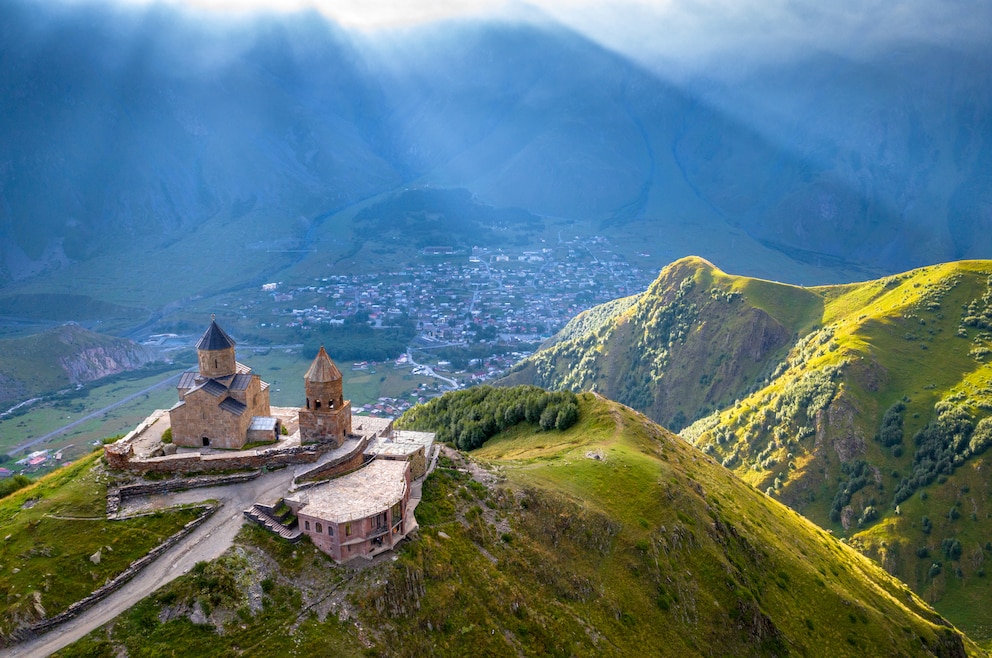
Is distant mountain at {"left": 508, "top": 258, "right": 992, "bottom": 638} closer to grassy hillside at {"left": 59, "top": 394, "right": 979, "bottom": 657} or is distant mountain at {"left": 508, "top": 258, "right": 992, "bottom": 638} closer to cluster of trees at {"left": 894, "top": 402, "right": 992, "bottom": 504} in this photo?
cluster of trees at {"left": 894, "top": 402, "right": 992, "bottom": 504}

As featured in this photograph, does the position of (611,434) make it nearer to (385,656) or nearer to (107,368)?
(385,656)

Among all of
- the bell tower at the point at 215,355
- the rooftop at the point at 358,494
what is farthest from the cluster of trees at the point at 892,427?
the bell tower at the point at 215,355

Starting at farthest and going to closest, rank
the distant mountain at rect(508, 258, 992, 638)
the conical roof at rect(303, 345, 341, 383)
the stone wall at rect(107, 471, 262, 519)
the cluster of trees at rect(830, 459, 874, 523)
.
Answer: the cluster of trees at rect(830, 459, 874, 523) → the distant mountain at rect(508, 258, 992, 638) → the conical roof at rect(303, 345, 341, 383) → the stone wall at rect(107, 471, 262, 519)

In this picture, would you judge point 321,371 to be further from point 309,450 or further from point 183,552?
point 183,552

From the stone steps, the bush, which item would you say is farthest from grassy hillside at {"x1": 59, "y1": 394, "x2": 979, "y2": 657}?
the bush

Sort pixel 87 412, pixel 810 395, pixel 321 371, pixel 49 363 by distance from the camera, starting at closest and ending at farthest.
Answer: pixel 321 371 < pixel 810 395 < pixel 87 412 < pixel 49 363

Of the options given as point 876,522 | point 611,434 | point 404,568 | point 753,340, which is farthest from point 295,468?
point 753,340

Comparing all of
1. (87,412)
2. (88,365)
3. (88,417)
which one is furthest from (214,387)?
(88,365)
